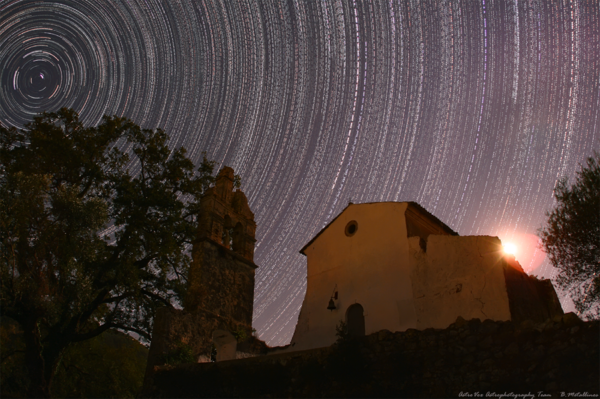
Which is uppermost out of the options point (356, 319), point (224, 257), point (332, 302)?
point (224, 257)

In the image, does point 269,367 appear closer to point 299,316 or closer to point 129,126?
point 299,316

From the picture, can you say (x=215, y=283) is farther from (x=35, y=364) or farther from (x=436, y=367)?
(x=436, y=367)

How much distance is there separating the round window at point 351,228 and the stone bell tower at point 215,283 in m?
4.18

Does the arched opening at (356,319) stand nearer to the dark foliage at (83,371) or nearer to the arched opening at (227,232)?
the arched opening at (227,232)

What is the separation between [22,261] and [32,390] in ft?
13.6

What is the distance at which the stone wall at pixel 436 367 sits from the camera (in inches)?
280

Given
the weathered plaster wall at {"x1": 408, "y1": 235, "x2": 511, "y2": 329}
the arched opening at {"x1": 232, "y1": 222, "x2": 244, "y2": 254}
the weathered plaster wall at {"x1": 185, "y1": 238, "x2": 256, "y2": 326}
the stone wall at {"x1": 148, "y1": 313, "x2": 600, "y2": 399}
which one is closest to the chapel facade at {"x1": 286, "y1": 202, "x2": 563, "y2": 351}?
the weathered plaster wall at {"x1": 408, "y1": 235, "x2": 511, "y2": 329}

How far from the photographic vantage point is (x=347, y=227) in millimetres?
18875

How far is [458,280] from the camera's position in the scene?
48.2 feet

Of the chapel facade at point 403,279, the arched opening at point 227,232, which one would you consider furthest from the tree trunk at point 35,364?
the chapel facade at point 403,279

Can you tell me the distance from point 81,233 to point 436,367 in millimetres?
11785

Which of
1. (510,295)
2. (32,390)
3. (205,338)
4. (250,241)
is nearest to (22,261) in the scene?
(32,390)

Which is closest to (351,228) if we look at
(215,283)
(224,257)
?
(224,257)

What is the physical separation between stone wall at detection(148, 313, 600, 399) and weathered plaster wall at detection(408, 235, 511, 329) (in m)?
5.91
